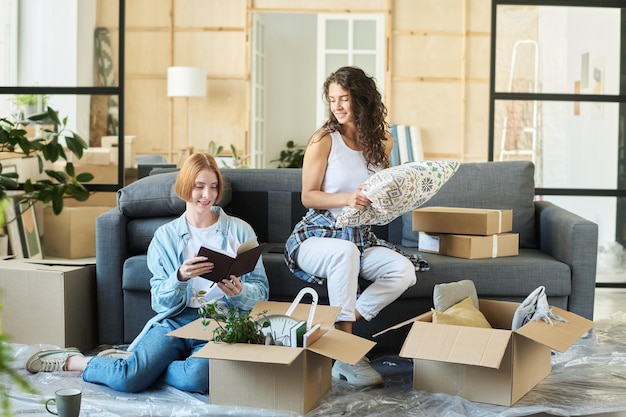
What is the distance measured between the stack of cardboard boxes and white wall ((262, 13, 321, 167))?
5.94m

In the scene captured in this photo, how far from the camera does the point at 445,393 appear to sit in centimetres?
281

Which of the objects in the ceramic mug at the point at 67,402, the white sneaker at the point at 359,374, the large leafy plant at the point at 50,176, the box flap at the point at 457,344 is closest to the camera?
the large leafy plant at the point at 50,176

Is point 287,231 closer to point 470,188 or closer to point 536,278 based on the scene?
point 470,188

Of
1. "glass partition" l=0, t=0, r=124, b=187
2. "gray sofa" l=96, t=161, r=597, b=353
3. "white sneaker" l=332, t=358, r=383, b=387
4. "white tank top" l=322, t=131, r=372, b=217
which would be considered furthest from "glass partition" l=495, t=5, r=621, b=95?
"white sneaker" l=332, t=358, r=383, b=387

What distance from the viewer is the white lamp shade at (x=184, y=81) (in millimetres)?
7695

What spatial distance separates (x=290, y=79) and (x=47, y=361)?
6.85 metres

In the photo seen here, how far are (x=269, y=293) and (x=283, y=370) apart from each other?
0.84 metres

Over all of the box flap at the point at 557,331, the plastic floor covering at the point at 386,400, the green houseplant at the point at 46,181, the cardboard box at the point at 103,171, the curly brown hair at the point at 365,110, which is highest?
the curly brown hair at the point at 365,110

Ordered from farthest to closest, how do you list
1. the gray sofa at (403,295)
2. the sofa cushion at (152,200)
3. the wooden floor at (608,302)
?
1. the wooden floor at (608,302)
2. the sofa cushion at (152,200)
3. the gray sofa at (403,295)

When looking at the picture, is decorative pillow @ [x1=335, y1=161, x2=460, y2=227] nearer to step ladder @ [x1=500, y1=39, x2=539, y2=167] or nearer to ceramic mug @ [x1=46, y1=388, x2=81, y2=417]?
ceramic mug @ [x1=46, y1=388, x2=81, y2=417]

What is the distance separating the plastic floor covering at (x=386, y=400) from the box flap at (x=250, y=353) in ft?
0.66

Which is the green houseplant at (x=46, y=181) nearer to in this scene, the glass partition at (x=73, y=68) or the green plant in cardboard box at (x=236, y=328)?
the green plant in cardboard box at (x=236, y=328)

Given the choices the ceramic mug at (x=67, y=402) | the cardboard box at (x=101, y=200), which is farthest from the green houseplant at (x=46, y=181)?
the cardboard box at (x=101, y=200)

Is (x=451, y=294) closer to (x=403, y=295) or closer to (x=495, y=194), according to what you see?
(x=403, y=295)
